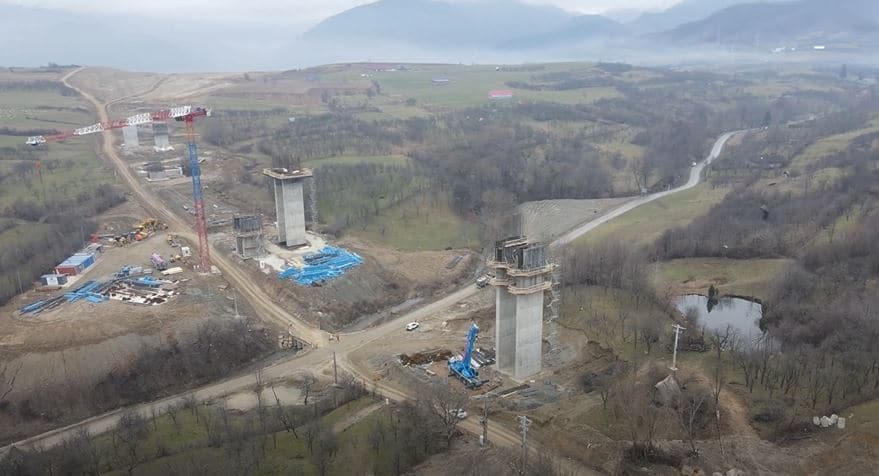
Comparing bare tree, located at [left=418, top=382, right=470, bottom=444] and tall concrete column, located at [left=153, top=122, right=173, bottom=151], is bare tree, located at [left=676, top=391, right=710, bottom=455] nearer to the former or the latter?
bare tree, located at [left=418, top=382, right=470, bottom=444]

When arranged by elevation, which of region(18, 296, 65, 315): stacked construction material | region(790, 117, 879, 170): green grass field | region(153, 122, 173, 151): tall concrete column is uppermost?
region(153, 122, 173, 151): tall concrete column

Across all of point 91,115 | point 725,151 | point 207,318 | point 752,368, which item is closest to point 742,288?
point 752,368

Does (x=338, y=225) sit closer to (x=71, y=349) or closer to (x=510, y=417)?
(x=71, y=349)

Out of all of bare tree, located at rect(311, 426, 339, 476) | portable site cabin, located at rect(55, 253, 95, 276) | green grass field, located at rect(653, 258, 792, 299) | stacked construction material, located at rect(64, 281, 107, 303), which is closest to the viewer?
bare tree, located at rect(311, 426, 339, 476)

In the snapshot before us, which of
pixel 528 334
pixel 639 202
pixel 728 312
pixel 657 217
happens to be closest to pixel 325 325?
pixel 528 334

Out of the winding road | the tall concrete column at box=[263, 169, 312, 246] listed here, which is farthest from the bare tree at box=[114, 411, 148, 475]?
the tall concrete column at box=[263, 169, 312, 246]
